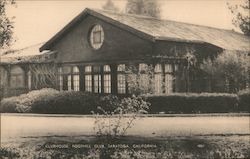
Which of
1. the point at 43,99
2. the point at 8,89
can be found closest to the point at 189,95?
the point at 43,99

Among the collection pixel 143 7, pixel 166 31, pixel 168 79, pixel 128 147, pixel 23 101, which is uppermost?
pixel 143 7

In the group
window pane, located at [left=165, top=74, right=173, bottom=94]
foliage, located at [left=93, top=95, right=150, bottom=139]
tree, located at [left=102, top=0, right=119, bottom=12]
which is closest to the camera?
foliage, located at [left=93, top=95, right=150, bottom=139]

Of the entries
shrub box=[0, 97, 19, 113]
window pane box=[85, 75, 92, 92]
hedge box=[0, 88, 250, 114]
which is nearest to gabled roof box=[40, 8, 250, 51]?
window pane box=[85, 75, 92, 92]

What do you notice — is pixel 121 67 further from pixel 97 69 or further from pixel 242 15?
pixel 242 15

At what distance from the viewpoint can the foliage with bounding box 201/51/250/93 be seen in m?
13.2

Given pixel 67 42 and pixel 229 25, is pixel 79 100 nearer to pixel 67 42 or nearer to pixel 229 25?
pixel 67 42

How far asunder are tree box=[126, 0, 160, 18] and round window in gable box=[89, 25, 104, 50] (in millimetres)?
1155

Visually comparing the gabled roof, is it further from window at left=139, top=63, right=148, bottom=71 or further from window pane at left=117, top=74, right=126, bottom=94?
window pane at left=117, top=74, right=126, bottom=94

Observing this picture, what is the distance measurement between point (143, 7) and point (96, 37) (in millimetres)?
3073

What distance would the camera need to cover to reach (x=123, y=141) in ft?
35.3

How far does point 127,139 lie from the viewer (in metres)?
10.8

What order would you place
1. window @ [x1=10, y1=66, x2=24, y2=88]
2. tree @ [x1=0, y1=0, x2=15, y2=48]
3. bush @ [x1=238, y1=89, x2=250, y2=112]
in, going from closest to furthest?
tree @ [x1=0, y1=0, x2=15, y2=48] < window @ [x1=10, y1=66, x2=24, y2=88] < bush @ [x1=238, y1=89, x2=250, y2=112]

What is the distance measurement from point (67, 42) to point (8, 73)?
220cm

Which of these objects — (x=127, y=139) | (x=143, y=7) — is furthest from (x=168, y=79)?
(x=143, y=7)
